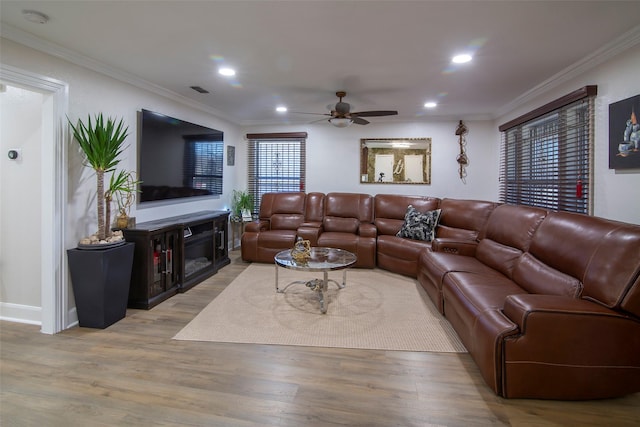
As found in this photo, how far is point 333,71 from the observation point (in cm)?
315

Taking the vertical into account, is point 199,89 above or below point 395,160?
above

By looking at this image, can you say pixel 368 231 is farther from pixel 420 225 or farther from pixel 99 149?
pixel 99 149

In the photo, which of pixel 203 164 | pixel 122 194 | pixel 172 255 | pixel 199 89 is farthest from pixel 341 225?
pixel 122 194

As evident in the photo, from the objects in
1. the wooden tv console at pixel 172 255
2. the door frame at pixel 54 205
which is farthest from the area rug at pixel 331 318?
the door frame at pixel 54 205

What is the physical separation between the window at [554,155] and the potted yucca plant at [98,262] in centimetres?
425

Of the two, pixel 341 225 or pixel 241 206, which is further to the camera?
pixel 241 206

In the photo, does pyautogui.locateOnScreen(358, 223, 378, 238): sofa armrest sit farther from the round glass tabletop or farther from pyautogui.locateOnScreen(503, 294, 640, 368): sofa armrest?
pyautogui.locateOnScreen(503, 294, 640, 368): sofa armrest

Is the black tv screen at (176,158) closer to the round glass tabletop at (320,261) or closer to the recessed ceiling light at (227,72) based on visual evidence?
the recessed ceiling light at (227,72)

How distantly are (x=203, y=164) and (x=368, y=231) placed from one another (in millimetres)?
2722

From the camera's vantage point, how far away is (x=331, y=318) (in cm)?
294

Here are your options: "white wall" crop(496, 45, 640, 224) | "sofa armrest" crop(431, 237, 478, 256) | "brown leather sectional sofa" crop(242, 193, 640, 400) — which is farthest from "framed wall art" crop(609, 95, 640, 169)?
"sofa armrest" crop(431, 237, 478, 256)

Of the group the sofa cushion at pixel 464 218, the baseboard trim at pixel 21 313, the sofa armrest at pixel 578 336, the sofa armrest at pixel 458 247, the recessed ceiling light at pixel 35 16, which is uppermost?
the recessed ceiling light at pixel 35 16

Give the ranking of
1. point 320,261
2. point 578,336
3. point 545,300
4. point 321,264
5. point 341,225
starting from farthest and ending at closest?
1. point 341,225
2. point 320,261
3. point 321,264
4. point 545,300
5. point 578,336

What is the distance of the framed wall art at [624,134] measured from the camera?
2322mm
